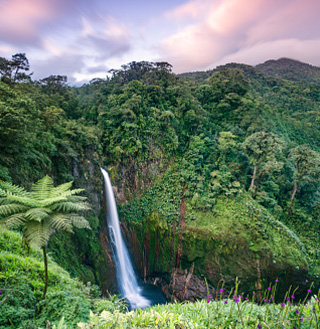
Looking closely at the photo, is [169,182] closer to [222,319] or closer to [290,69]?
[222,319]

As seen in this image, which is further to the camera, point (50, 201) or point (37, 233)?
point (50, 201)

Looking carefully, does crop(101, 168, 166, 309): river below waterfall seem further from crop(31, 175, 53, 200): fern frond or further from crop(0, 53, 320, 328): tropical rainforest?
crop(31, 175, 53, 200): fern frond

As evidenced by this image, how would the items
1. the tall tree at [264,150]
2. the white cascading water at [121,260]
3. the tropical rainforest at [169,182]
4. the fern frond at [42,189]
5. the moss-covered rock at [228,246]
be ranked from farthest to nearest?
the tall tree at [264,150]
the moss-covered rock at [228,246]
the white cascading water at [121,260]
the tropical rainforest at [169,182]
the fern frond at [42,189]

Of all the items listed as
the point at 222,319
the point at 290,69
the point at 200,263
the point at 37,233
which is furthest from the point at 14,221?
the point at 290,69

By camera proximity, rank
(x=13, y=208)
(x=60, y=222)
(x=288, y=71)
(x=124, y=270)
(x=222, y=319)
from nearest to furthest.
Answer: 1. (x=222, y=319)
2. (x=60, y=222)
3. (x=13, y=208)
4. (x=124, y=270)
5. (x=288, y=71)

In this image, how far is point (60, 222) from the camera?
2570mm

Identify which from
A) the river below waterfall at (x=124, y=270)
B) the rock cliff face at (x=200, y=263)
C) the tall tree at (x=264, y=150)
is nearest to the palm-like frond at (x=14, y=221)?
the river below waterfall at (x=124, y=270)

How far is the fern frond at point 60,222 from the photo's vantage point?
2.52 metres

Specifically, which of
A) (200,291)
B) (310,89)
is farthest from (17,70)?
(310,89)

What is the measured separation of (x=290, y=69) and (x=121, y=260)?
231 ft

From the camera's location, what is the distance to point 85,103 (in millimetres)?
18719

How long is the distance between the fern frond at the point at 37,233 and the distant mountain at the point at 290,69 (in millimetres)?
62055

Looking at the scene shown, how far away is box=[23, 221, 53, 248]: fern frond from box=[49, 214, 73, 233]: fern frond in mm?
86

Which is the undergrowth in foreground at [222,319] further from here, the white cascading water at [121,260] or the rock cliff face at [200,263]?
the white cascading water at [121,260]
